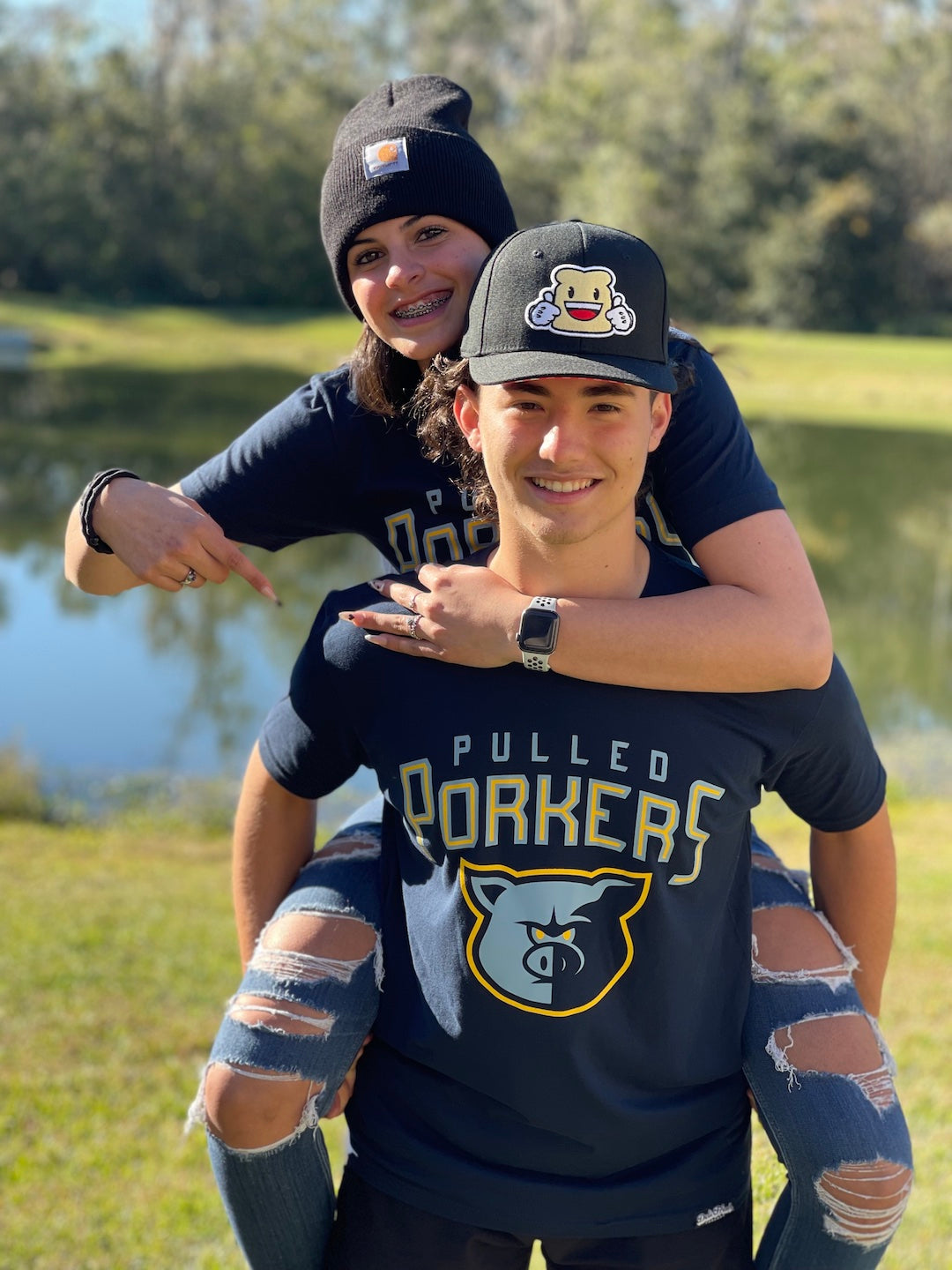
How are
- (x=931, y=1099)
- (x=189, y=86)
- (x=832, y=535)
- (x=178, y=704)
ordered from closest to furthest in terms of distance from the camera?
(x=931, y=1099)
(x=178, y=704)
(x=832, y=535)
(x=189, y=86)

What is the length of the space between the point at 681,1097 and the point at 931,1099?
2229 millimetres

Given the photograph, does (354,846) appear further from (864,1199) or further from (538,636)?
(864,1199)

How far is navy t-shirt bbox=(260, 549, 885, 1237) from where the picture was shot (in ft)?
6.86

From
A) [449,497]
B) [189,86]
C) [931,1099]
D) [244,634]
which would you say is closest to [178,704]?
[244,634]

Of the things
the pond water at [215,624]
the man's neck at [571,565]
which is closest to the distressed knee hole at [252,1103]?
the man's neck at [571,565]

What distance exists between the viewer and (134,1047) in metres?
4.50

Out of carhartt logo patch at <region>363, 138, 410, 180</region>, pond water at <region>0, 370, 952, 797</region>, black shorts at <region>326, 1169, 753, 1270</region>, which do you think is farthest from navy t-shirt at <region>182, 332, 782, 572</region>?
pond water at <region>0, 370, 952, 797</region>

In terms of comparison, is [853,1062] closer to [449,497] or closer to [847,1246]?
[847,1246]

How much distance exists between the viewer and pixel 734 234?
4194 centimetres

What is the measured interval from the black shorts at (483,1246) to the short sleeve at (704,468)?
1.09 meters

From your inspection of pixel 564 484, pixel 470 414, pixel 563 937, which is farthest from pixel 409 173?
pixel 563 937

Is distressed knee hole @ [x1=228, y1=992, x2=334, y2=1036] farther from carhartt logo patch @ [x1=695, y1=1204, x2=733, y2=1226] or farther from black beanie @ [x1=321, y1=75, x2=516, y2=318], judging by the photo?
black beanie @ [x1=321, y1=75, x2=516, y2=318]

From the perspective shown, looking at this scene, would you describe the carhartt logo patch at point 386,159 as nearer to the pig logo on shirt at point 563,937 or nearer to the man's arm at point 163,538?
the man's arm at point 163,538

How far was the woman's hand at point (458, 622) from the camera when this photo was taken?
212 centimetres
